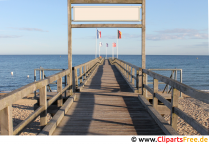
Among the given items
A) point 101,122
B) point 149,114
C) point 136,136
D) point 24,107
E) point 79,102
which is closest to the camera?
point 136,136

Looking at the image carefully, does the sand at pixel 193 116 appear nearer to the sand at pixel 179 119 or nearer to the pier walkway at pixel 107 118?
the sand at pixel 179 119

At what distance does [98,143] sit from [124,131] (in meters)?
0.72

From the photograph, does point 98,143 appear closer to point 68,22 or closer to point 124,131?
point 124,131

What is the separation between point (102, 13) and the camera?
6340 mm

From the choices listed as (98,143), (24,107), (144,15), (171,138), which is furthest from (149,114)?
(24,107)

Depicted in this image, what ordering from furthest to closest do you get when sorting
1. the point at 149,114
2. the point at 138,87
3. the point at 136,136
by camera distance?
the point at 138,87 < the point at 149,114 < the point at 136,136

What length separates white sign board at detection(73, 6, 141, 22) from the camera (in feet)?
20.7

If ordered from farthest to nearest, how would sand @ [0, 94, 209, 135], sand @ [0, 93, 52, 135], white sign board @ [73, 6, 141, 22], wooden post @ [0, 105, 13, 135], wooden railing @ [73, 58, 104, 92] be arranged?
sand @ [0, 93, 52, 135]
sand @ [0, 94, 209, 135]
wooden railing @ [73, 58, 104, 92]
white sign board @ [73, 6, 141, 22]
wooden post @ [0, 105, 13, 135]

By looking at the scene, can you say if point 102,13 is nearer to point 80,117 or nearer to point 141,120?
point 80,117

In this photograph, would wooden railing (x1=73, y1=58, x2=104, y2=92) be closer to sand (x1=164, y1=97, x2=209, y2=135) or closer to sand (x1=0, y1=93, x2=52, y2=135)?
sand (x1=0, y1=93, x2=52, y2=135)

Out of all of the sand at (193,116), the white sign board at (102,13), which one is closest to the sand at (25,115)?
the white sign board at (102,13)

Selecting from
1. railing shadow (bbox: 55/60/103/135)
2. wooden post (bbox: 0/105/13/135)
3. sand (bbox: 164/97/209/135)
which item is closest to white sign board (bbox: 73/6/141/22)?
railing shadow (bbox: 55/60/103/135)

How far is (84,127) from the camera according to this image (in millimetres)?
3840

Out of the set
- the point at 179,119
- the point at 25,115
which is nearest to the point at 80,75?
the point at 25,115
